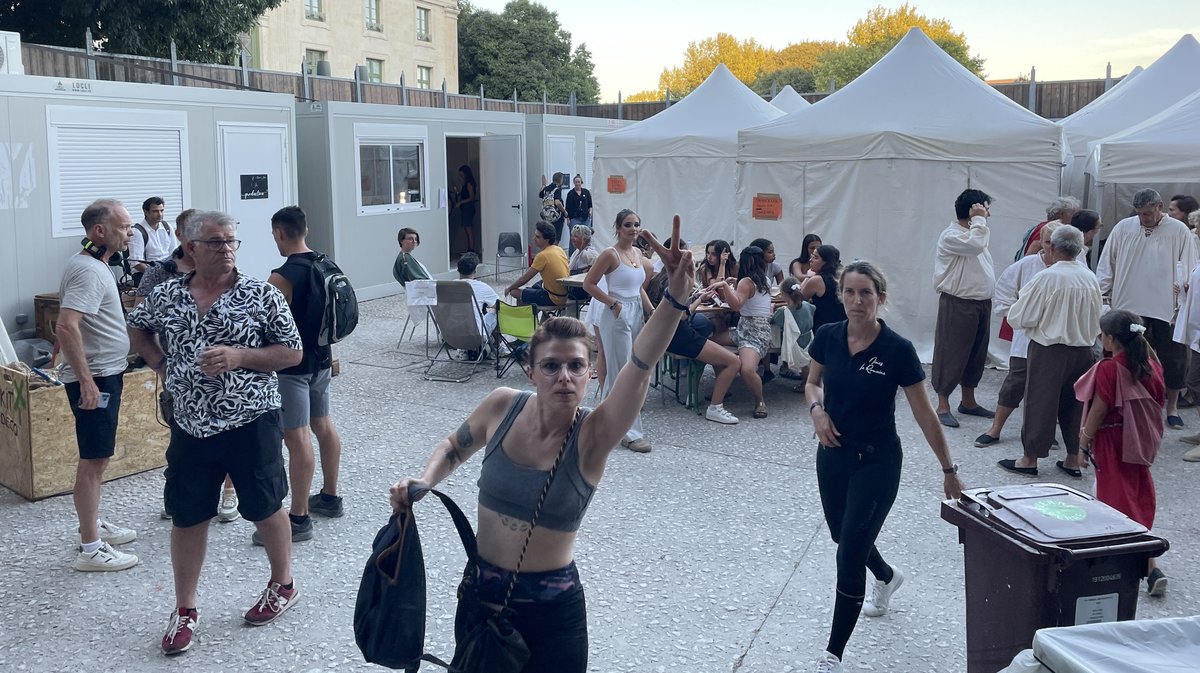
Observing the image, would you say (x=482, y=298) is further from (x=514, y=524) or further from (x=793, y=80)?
(x=793, y=80)

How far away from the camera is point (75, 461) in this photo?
235 inches

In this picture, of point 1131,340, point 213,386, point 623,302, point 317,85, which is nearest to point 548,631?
point 213,386

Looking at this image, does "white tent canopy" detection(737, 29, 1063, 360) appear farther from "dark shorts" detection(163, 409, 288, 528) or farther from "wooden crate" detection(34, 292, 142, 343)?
"dark shorts" detection(163, 409, 288, 528)

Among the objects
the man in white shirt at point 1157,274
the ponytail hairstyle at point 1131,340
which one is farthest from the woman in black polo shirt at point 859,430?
the man in white shirt at point 1157,274

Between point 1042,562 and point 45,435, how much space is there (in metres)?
5.41

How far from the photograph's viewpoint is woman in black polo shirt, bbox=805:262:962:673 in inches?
150

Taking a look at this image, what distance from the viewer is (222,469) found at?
4016mm

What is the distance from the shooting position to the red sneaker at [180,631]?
4.05 metres

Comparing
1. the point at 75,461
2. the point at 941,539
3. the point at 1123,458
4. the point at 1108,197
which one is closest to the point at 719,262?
the point at 941,539

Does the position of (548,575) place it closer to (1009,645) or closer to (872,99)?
(1009,645)

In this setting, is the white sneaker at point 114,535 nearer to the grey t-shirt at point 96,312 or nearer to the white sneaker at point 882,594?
the grey t-shirt at point 96,312

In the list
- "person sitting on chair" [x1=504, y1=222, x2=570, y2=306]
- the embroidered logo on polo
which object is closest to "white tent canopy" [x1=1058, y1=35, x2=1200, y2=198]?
"person sitting on chair" [x1=504, y1=222, x2=570, y2=306]

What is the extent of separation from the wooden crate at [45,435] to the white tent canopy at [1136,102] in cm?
1215

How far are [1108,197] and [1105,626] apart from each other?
1335 centimetres
